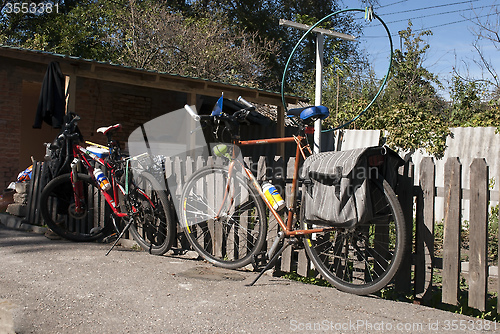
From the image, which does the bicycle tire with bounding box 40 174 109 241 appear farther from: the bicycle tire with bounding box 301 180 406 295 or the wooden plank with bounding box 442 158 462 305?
the wooden plank with bounding box 442 158 462 305

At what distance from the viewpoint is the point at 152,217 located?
15.5 feet

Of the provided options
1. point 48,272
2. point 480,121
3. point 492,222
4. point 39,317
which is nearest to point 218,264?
point 48,272

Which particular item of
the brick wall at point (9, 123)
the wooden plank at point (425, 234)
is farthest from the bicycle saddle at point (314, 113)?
the brick wall at point (9, 123)

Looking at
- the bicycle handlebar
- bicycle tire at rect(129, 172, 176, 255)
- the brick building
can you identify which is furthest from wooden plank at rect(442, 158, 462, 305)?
the brick building

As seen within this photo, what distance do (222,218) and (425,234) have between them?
5.72 ft

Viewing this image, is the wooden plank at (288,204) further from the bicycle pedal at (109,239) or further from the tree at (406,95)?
the tree at (406,95)

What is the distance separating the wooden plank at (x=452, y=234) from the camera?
10.1 ft

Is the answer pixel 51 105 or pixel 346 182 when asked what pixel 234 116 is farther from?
pixel 51 105

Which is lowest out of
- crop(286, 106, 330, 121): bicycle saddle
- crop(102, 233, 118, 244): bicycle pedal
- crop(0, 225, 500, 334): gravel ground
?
crop(0, 225, 500, 334): gravel ground

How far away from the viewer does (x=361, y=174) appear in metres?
3.09

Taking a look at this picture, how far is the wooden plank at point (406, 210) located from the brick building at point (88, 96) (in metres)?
6.73

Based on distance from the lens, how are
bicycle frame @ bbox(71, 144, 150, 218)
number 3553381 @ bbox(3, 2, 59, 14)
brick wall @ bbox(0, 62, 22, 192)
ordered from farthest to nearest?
number 3553381 @ bbox(3, 2, 59, 14) < brick wall @ bbox(0, 62, 22, 192) < bicycle frame @ bbox(71, 144, 150, 218)

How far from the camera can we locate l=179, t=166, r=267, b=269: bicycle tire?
3.98 metres

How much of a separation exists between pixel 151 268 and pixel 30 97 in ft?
32.2
